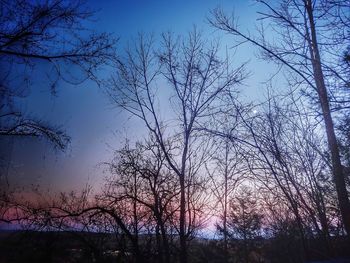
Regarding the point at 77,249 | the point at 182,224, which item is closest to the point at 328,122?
the point at 182,224

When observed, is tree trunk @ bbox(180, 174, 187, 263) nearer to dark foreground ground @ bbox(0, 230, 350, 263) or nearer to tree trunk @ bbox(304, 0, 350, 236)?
dark foreground ground @ bbox(0, 230, 350, 263)

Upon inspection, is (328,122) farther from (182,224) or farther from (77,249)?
(77,249)

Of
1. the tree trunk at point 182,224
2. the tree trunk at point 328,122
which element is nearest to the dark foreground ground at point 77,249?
the tree trunk at point 182,224

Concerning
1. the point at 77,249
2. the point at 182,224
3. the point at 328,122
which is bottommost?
the point at 77,249

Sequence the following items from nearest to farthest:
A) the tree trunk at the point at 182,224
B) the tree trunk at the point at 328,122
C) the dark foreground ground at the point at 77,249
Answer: the tree trunk at the point at 328,122, the dark foreground ground at the point at 77,249, the tree trunk at the point at 182,224

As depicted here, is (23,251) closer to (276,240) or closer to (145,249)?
(145,249)

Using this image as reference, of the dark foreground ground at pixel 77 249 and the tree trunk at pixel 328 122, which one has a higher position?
the tree trunk at pixel 328 122

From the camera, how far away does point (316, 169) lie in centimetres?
1473

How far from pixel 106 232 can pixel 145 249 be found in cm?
224

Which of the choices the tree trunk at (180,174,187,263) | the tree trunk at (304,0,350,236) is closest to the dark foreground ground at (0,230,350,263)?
the tree trunk at (180,174,187,263)

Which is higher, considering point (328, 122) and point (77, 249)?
point (328, 122)

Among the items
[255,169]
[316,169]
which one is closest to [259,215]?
[316,169]

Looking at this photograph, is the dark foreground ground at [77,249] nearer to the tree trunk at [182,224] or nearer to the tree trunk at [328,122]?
the tree trunk at [182,224]

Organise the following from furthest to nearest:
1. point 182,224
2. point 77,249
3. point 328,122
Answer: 1. point 182,224
2. point 77,249
3. point 328,122
